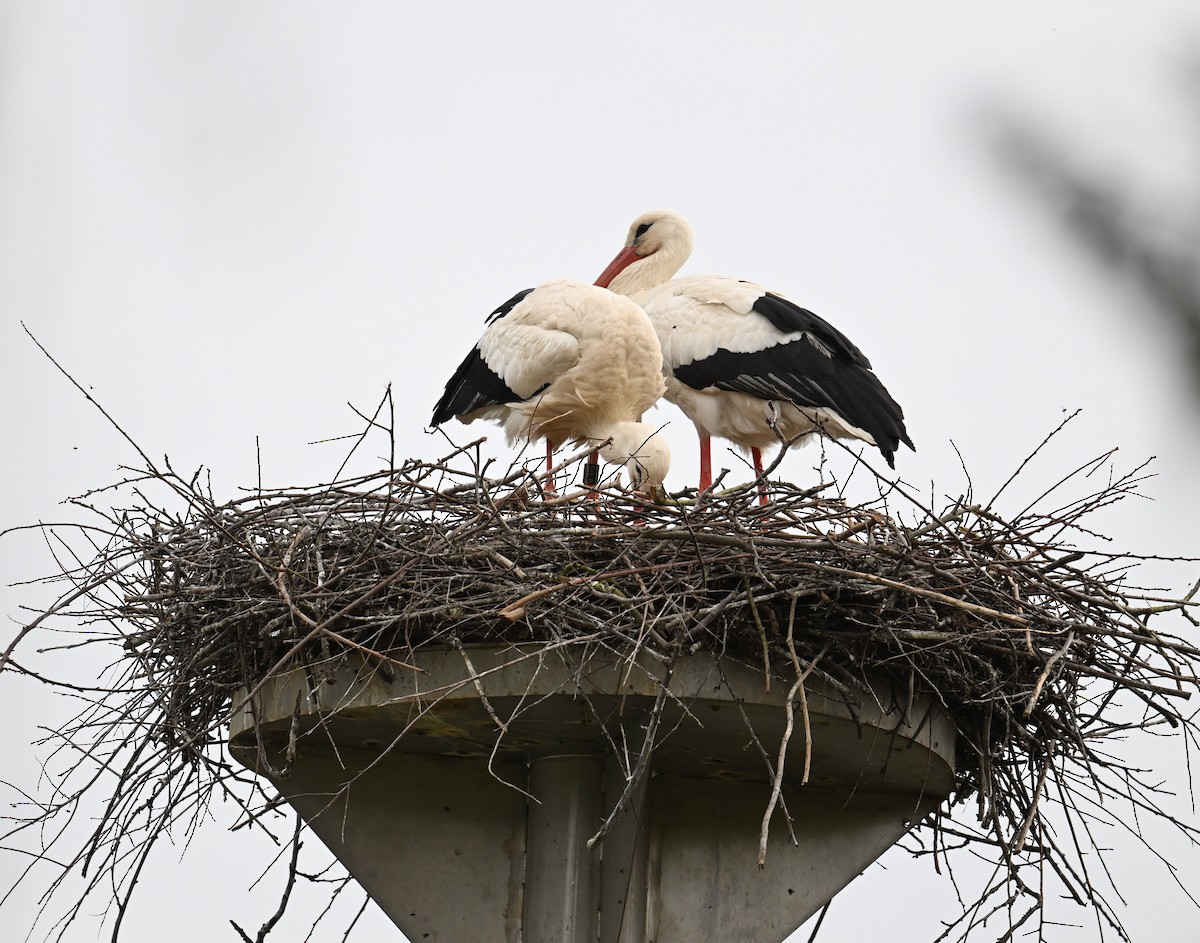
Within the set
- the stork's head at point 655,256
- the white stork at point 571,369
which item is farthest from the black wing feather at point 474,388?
the stork's head at point 655,256

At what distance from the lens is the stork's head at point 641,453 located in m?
5.67

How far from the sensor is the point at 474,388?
6715 millimetres

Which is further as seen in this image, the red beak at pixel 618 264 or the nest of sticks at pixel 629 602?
the red beak at pixel 618 264

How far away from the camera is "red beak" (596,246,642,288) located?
8047 mm

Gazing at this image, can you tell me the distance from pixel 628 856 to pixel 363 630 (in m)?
1.21

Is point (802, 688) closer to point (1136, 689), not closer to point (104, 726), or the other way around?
point (1136, 689)

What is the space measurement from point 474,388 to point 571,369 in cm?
62

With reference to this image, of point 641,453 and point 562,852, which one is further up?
point 641,453

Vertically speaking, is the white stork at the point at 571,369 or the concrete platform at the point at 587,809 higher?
the white stork at the point at 571,369

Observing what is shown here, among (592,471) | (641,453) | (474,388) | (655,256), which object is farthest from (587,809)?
(655,256)

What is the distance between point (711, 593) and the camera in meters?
3.93

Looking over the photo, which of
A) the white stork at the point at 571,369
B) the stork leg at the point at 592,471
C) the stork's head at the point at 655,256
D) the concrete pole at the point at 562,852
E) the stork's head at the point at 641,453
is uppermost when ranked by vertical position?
the stork's head at the point at 655,256

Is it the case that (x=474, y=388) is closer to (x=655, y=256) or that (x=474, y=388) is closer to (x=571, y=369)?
(x=571, y=369)

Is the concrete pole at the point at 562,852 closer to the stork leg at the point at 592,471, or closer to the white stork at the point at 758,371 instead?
the stork leg at the point at 592,471
